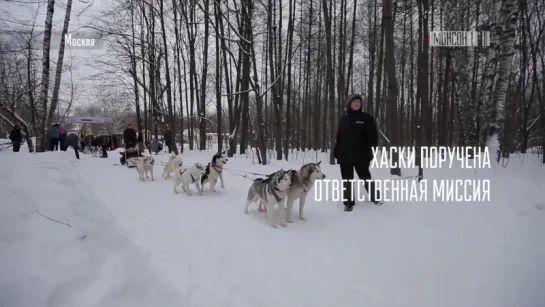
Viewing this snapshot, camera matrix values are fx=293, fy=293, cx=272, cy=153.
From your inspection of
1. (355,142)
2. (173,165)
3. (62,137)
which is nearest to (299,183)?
(355,142)

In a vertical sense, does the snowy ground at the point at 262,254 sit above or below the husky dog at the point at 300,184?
below

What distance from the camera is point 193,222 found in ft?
16.6

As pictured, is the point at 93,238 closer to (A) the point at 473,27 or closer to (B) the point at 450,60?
(B) the point at 450,60

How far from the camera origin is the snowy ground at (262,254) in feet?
8.90

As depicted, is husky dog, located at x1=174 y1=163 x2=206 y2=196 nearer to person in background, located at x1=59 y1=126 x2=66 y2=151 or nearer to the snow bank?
the snow bank

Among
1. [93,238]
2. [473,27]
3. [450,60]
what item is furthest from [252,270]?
[473,27]

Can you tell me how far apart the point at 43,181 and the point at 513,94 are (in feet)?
69.7

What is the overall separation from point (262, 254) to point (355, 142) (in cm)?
293

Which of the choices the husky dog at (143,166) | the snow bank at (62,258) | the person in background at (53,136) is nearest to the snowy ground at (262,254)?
the snow bank at (62,258)

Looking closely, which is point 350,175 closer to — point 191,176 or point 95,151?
point 191,176

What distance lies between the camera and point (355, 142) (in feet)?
18.5

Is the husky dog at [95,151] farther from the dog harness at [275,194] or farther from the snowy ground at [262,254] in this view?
the dog harness at [275,194]

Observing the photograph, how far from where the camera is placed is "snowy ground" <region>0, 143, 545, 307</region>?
2713 millimetres

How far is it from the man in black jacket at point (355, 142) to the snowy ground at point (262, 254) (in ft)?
2.22
